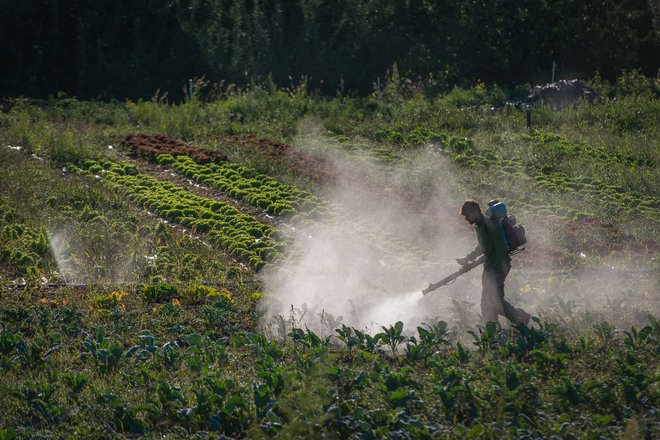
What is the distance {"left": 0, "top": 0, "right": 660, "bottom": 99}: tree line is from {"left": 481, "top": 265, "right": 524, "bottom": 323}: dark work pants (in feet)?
60.9

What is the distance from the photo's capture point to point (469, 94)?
23062 mm

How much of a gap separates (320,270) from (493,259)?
357 cm

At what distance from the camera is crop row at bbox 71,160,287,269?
1323 cm

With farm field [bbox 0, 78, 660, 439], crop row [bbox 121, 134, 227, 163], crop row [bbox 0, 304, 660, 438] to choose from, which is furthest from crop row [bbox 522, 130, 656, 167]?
crop row [bbox 0, 304, 660, 438]

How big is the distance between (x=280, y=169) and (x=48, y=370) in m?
8.57

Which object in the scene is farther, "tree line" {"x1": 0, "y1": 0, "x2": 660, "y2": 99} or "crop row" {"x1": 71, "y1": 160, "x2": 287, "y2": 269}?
"tree line" {"x1": 0, "y1": 0, "x2": 660, "y2": 99}

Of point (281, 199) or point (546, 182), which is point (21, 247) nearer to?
point (281, 199)

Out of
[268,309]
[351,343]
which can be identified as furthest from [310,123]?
[351,343]

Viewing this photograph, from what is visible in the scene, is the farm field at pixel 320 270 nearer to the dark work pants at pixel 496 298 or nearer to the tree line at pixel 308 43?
the dark work pants at pixel 496 298

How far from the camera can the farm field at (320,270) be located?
7.29 meters

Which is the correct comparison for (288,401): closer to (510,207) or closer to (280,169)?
(510,207)

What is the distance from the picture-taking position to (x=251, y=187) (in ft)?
51.9

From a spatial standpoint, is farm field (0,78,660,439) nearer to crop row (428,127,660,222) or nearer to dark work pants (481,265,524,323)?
crop row (428,127,660,222)

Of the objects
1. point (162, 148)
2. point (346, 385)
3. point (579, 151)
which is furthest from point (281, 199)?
point (346, 385)
